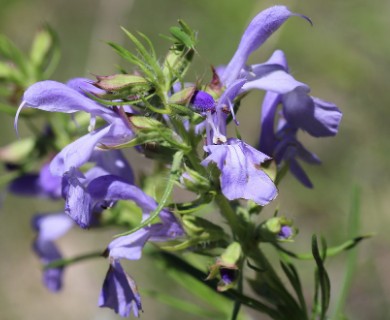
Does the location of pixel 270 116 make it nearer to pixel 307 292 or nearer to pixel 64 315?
pixel 307 292

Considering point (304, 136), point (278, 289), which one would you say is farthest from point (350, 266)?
point (304, 136)

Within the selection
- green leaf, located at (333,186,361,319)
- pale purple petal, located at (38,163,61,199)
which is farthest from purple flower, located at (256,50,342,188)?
pale purple petal, located at (38,163,61,199)

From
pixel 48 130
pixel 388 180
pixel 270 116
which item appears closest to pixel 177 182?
pixel 270 116

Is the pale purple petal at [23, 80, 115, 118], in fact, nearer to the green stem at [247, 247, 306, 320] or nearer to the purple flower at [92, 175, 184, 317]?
the purple flower at [92, 175, 184, 317]

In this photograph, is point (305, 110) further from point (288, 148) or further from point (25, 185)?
point (25, 185)

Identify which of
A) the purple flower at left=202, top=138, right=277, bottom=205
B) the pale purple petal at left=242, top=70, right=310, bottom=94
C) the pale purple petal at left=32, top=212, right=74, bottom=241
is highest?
the pale purple petal at left=242, top=70, right=310, bottom=94

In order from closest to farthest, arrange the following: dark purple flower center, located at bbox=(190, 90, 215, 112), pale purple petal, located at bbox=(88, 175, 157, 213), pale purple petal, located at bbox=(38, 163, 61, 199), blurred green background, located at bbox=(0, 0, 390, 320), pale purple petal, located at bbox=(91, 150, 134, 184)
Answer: dark purple flower center, located at bbox=(190, 90, 215, 112), pale purple petal, located at bbox=(88, 175, 157, 213), pale purple petal, located at bbox=(91, 150, 134, 184), pale purple petal, located at bbox=(38, 163, 61, 199), blurred green background, located at bbox=(0, 0, 390, 320)

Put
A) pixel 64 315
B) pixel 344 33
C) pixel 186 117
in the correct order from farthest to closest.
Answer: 1. pixel 64 315
2. pixel 344 33
3. pixel 186 117
